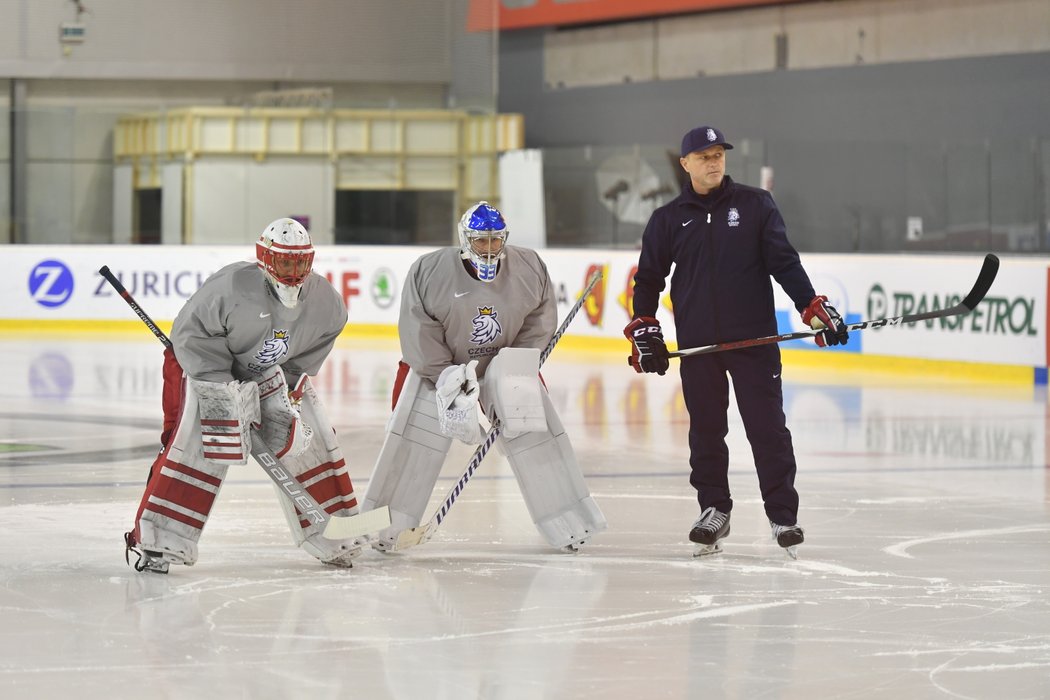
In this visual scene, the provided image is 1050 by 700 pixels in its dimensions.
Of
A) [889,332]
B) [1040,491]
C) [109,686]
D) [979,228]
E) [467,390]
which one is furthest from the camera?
[979,228]

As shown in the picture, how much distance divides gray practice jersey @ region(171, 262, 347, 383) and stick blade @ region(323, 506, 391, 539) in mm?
522

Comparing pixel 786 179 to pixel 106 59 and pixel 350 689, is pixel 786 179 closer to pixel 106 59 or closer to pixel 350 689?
pixel 106 59

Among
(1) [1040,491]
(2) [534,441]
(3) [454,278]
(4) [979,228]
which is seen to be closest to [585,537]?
(2) [534,441]

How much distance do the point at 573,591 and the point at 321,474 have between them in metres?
0.95

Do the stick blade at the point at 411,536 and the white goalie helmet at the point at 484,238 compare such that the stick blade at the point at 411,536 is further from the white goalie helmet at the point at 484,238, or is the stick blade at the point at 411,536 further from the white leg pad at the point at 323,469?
the white goalie helmet at the point at 484,238

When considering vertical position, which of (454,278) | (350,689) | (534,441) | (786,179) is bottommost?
(350,689)

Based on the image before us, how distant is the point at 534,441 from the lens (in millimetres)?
5824

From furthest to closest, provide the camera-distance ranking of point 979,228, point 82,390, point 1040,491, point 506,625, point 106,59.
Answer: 1. point 106,59
2. point 979,228
3. point 82,390
4. point 1040,491
5. point 506,625

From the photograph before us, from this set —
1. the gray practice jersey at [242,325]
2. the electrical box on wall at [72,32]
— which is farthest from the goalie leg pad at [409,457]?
the electrical box on wall at [72,32]

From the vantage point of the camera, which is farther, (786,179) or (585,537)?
(786,179)

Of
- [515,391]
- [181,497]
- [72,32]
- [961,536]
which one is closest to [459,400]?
[515,391]

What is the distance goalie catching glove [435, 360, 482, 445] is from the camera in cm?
547

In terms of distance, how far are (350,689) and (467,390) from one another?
1.71m

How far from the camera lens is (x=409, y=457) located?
5730 mm
